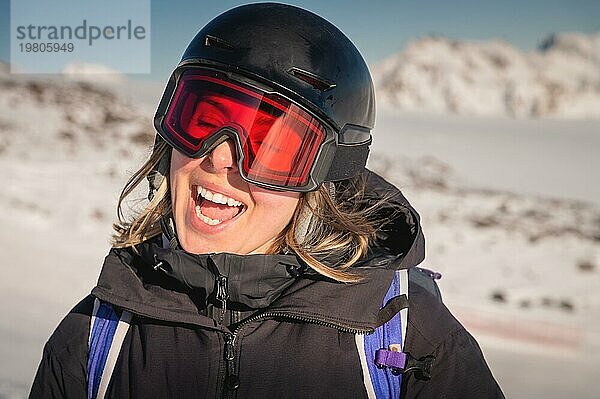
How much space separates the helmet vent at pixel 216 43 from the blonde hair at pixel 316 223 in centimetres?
32

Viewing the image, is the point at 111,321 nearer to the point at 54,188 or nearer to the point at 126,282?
the point at 126,282

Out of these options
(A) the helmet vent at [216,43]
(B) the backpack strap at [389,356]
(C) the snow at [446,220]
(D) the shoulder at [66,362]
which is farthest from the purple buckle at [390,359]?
(C) the snow at [446,220]

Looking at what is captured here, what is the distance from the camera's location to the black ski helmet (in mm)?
1850

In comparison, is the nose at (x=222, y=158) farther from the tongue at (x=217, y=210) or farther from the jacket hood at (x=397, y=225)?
the jacket hood at (x=397, y=225)

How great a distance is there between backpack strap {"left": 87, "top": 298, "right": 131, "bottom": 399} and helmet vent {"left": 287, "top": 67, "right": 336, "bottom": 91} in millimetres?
734

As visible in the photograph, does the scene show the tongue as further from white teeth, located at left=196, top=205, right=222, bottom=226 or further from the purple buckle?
the purple buckle

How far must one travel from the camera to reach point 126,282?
5.90 ft

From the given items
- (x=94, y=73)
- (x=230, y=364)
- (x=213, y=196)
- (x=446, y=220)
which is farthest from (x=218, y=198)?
(x=94, y=73)

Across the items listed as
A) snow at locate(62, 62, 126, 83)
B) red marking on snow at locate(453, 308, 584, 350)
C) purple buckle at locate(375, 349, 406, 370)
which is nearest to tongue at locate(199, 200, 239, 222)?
purple buckle at locate(375, 349, 406, 370)

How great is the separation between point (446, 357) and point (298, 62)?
812 mm

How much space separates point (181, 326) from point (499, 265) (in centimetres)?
597

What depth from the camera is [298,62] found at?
185 centimetres

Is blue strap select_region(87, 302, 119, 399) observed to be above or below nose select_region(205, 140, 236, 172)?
below

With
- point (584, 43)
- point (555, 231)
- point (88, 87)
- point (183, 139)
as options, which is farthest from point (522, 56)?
point (183, 139)
